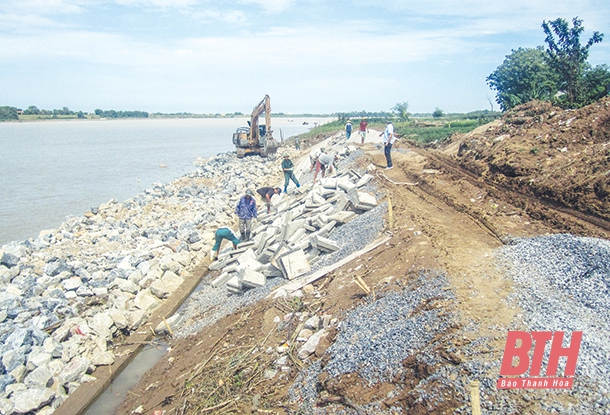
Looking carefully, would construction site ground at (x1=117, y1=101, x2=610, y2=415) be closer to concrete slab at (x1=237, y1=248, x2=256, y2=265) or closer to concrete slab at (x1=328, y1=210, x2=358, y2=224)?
concrete slab at (x1=328, y1=210, x2=358, y2=224)

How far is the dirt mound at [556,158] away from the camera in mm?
9188

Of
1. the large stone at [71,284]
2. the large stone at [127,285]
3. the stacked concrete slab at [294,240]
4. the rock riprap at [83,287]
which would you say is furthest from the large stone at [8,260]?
the stacked concrete slab at [294,240]

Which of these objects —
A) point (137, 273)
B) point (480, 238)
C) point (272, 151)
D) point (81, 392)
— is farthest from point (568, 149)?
point (272, 151)

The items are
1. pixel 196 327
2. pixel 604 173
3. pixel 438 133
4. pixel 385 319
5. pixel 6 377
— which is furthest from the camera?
pixel 438 133

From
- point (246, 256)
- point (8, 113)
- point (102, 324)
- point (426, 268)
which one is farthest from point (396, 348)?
point (8, 113)

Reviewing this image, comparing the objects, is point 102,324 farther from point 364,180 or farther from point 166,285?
point 364,180

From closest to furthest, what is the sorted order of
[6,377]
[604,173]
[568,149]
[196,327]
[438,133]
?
[6,377]
[196,327]
[604,173]
[568,149]
[438,133]

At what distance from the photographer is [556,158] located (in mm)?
11414

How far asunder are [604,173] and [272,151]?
24.0m

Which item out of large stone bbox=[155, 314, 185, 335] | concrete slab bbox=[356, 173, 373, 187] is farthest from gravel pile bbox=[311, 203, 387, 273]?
large stone bbox=[155, 314, 185, 335]

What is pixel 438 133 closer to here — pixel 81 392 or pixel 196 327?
pixel 196 327

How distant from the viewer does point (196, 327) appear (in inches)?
332

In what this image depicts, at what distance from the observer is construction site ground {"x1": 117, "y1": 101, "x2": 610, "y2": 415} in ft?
15.9

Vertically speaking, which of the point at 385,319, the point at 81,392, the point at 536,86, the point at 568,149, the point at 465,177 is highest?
the point at 536,86
